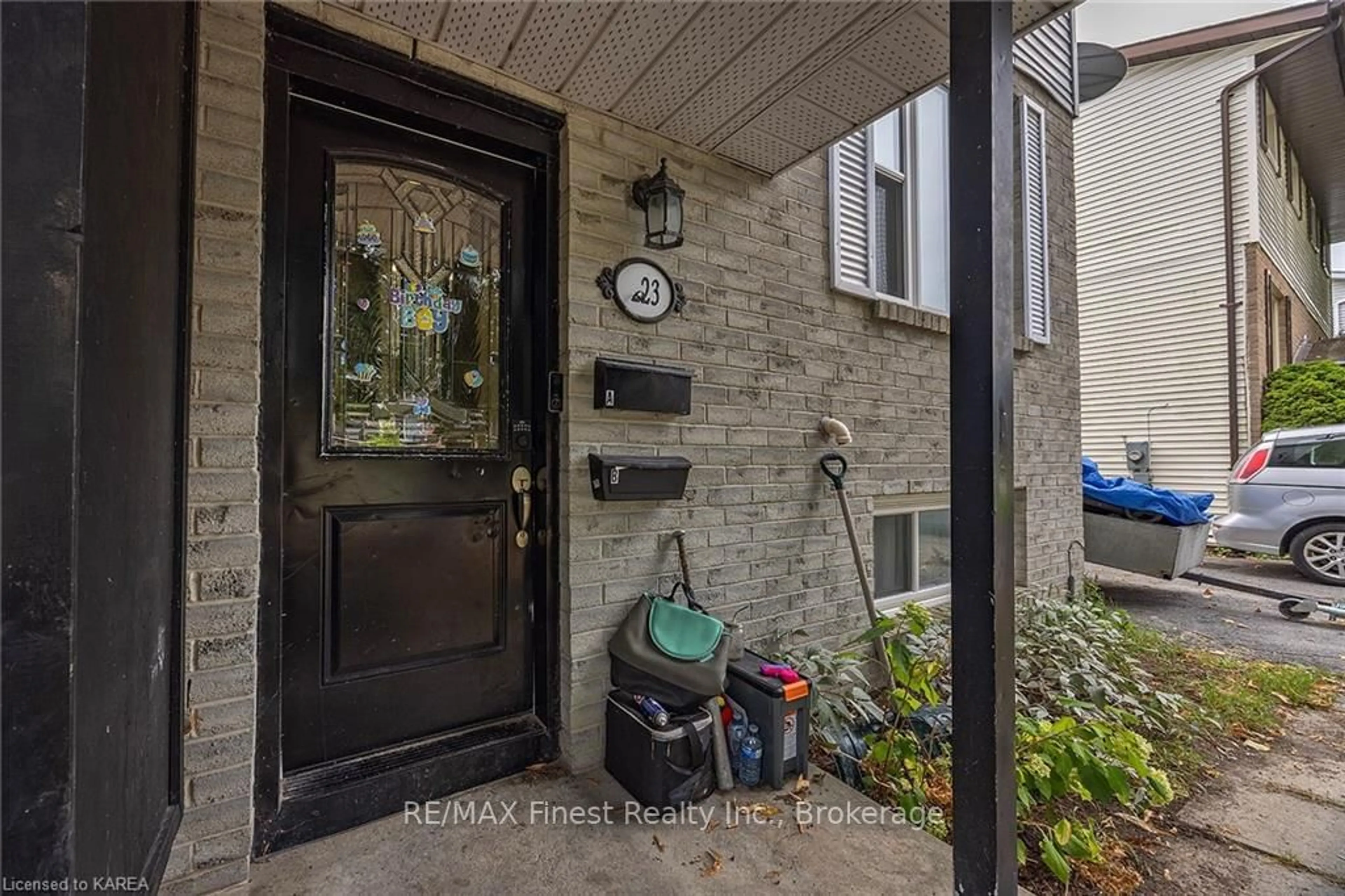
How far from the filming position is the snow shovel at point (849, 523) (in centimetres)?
275

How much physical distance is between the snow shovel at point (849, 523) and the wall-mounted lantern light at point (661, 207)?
4.13 ft

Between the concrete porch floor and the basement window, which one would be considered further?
the basement window

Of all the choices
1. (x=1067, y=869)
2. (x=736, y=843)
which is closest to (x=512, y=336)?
(x=736, y=843)

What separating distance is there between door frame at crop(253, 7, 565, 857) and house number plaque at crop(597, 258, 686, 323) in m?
0.19

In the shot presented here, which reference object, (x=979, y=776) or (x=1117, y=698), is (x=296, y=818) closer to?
A: (x=979, y=776)

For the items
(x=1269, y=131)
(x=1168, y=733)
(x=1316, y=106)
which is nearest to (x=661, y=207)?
(x=1168, y=733)

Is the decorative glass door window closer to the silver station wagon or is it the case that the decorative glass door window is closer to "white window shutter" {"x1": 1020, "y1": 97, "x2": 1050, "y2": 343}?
"white window shutter" {"x1": 1020, "y1": 97, "x2": 1050, "y2": 343}

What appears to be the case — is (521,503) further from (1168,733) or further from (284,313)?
(1168,733)

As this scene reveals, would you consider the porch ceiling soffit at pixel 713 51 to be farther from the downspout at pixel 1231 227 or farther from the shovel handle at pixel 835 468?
the downspout at pixel 1231 227

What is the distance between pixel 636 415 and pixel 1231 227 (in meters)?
9.52

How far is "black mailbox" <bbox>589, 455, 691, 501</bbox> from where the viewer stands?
6.59 feet

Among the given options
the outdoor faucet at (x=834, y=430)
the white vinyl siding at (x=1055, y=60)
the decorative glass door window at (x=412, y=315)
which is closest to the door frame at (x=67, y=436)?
the decorative glass door window at (x=412, y=315)

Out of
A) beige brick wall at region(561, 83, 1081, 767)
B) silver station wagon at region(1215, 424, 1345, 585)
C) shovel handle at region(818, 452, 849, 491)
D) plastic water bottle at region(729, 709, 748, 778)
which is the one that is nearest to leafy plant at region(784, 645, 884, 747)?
beige brick wall at region(561, 83, 1081, 767)

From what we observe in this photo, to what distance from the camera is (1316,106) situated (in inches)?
336
